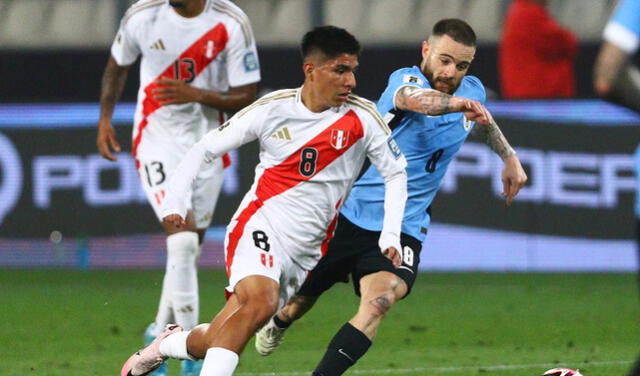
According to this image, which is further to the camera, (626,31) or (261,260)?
(261,260)

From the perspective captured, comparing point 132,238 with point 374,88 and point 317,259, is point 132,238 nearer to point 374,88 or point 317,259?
point 374,88

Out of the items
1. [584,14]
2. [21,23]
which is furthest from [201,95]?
[21,23]

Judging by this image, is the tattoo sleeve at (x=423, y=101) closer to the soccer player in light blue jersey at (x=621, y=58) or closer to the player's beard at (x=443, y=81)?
the player's beard at (x=443, y=81)

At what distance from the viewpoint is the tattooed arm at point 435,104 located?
656 centimetres

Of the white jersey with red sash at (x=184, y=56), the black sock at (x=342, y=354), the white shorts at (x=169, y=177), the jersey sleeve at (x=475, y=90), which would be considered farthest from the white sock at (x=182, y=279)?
the jersey sleeve at (x=475, y=90)

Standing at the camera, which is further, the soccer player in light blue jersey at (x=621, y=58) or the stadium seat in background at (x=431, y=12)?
the stadium seat in background at (x=431, y=12)

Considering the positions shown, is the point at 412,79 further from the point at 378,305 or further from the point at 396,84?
the point at 378,305

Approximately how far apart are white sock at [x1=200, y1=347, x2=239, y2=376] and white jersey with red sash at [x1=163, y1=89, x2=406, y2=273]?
505mm

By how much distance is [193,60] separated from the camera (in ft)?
26.9

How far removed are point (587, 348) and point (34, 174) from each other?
6.19 meters

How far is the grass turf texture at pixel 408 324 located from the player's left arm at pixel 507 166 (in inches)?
65.0

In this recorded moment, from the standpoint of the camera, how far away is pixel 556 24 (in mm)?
14266

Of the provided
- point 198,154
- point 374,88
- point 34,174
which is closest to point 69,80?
point 34,174

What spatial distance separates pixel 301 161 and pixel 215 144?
0.42 m
